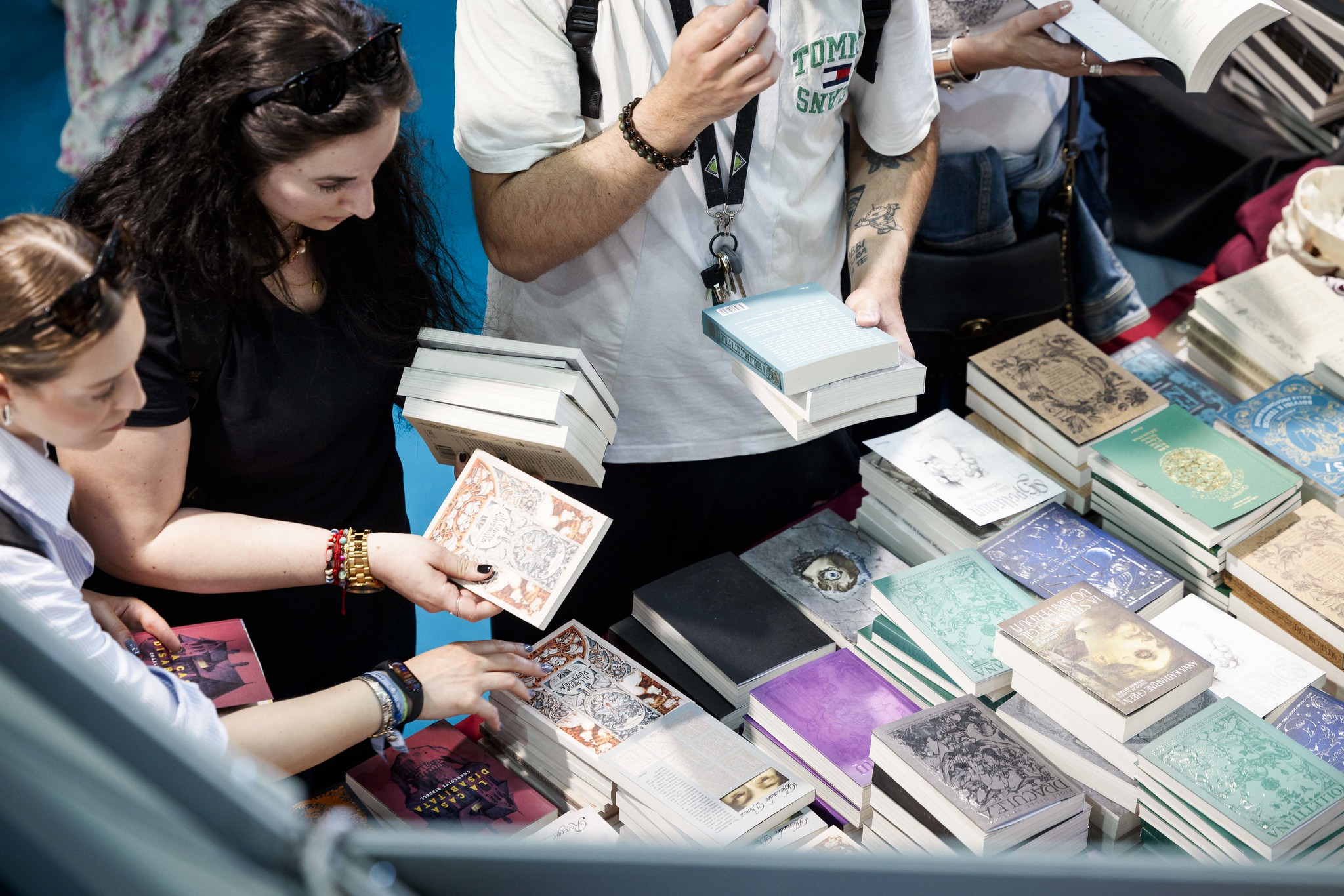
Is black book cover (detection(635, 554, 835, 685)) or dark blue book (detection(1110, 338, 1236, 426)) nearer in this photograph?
black book cover (detection(635, 554, 835, 685))

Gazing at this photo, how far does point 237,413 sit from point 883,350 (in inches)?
38.2

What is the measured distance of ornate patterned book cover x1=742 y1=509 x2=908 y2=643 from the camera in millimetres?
1917

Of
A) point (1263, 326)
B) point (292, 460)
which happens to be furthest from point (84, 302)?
point (1263, 326)

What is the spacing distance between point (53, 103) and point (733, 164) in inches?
170

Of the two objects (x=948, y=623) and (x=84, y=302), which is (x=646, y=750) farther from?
(x=84, y=302)

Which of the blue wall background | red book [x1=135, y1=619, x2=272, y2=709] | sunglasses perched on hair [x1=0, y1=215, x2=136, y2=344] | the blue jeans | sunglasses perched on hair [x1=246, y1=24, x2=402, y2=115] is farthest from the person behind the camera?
the blue wall background

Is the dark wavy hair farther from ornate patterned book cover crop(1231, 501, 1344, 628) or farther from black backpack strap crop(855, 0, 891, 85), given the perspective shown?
ornate patterned book cover crop(1231, 501, 1344, 628)

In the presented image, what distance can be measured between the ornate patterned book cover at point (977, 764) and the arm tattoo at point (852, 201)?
971 millimetres

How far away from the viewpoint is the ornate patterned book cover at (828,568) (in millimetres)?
1917

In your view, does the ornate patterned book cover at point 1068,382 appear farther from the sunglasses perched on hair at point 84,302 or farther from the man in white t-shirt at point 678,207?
the sunglasses perched on hair at point 84,302

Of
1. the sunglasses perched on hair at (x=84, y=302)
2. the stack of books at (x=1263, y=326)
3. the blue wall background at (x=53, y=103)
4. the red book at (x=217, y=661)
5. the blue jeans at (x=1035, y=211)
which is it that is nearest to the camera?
the sunglasses perched on hair at (x=84, y=302)

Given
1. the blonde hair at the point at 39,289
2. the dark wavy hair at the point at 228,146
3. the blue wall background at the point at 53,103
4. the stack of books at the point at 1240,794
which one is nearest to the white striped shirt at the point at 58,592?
the blonde hair at the point at 39,289

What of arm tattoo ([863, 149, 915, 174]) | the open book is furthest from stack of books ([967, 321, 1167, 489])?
the open book

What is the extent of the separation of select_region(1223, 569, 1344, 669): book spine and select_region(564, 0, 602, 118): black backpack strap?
1.33 m
